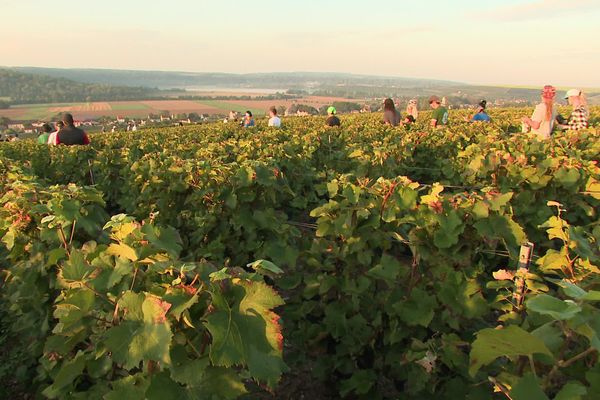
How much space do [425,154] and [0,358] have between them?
308 inches

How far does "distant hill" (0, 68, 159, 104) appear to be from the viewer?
13275cm

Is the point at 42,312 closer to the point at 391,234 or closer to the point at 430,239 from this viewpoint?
the point at 391,234

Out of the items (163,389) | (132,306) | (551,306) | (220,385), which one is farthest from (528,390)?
(132,306)

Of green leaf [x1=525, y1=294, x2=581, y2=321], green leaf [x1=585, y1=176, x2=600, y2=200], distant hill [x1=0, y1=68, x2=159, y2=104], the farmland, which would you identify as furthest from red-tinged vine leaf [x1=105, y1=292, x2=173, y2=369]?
distant hill [x1=0, y1=68, x2=159, y2=104]

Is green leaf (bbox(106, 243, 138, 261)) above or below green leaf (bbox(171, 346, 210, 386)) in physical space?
above

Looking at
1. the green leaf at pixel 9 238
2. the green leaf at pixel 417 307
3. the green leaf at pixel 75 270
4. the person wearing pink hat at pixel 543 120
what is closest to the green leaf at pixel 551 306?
the green leaf at pixel 417 307

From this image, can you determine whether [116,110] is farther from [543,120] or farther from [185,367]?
[185,367]

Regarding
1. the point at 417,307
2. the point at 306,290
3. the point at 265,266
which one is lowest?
the point at 306,290

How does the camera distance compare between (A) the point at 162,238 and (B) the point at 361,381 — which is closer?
(A) the point at 162,238

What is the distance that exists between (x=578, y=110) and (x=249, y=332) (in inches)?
401

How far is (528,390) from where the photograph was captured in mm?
1245

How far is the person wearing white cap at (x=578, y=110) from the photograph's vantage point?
8.83 meters

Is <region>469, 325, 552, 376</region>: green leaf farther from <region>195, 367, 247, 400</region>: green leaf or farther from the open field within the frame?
the open field

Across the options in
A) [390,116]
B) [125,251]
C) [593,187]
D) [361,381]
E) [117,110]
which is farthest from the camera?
[117,110]
